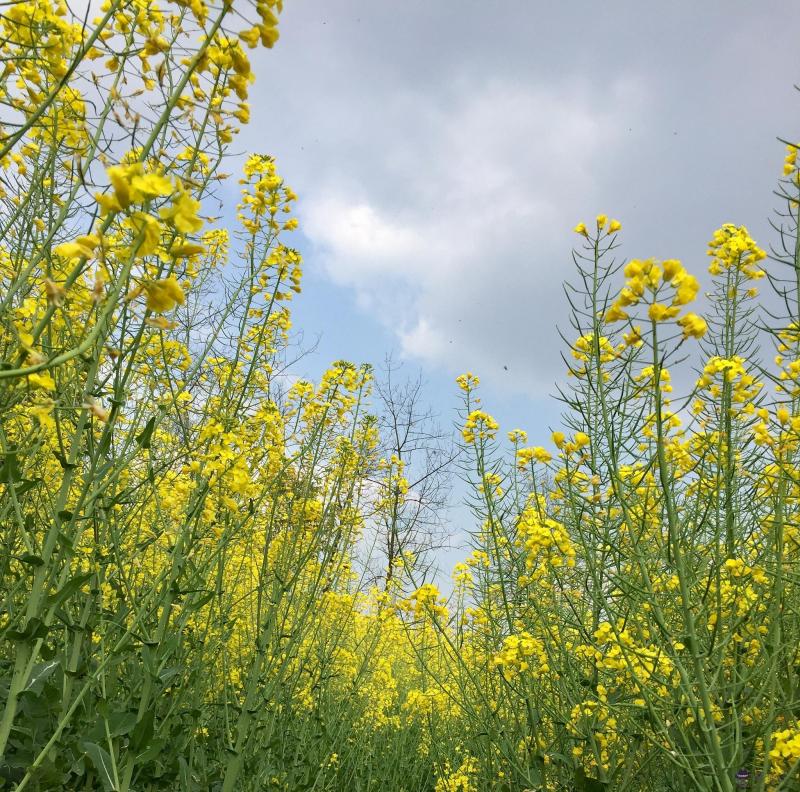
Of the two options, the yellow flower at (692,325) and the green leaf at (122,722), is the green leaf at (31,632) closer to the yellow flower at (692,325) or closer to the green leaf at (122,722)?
the green leaf at (122,722)

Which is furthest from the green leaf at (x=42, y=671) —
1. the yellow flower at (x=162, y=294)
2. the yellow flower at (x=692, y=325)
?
the yellow flower at (x=692, y=325)

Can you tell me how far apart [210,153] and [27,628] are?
1.52m

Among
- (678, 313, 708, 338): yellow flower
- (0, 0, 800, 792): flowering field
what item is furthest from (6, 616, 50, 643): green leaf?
(678, 313, 708, 338): yellow flower

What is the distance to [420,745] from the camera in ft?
18.6

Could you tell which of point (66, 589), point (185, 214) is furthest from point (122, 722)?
point (185, 214)

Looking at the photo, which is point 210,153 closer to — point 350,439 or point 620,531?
point 350,439

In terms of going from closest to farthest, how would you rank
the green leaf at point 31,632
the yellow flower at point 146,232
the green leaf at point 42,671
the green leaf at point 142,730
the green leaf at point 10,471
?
1. the yellow flower at point 146,232
2. the green leaf at point 10,471
3. the green leaf at point 31,632
4. the green leaf at point 142,730
5. the green leaf at point 42,671

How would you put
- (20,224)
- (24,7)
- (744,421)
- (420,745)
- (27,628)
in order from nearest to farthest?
(27,628) < (24,7) < (20,224) < (744,421) < (420,745)

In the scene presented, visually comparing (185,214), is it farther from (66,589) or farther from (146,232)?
(66,589)

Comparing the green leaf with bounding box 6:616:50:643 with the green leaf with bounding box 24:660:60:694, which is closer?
the green leaf with bounding box 6:616:50:643

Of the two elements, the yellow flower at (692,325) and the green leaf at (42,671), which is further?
the green leaf at (42,671)

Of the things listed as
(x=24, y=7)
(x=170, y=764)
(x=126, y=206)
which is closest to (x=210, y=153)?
(x=24, y=7)

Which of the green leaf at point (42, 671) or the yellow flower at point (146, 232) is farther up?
the yellow flower at point (146, 232)

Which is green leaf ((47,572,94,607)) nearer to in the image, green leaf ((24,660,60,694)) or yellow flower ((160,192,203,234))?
green leaf ((24,660,60,694))
